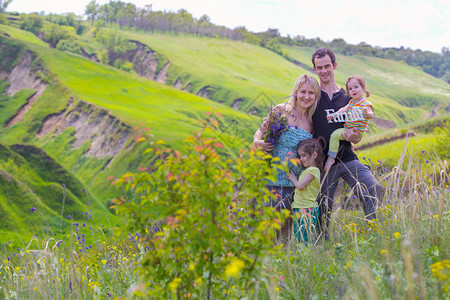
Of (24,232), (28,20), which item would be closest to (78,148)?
(24,232)

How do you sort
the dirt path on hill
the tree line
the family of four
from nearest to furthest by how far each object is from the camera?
the family of four < the dirt path on hill < the tree line

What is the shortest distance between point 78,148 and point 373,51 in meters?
147

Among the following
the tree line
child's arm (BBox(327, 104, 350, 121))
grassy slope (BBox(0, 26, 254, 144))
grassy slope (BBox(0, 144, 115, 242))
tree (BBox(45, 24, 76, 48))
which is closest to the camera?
child's arm (BBox(327, 104, 350, 121))

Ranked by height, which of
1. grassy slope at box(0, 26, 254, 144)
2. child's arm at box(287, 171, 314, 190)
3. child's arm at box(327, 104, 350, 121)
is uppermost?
child's arm at box(327, 104, 350, 121)

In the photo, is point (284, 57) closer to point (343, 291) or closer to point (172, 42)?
point (172, 42)

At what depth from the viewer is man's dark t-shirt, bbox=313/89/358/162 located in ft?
17.6

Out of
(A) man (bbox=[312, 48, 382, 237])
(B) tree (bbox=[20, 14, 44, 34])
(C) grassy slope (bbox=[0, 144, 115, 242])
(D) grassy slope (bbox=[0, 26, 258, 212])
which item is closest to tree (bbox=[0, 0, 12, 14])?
(B) tree (bbox=[20, 14, 44, 34])

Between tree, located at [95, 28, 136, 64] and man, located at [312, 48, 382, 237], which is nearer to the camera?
man, located at [312, 48, 382, 237]

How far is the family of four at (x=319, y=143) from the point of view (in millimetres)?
4973

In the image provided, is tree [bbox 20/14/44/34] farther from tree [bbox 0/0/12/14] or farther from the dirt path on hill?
the dirt path on hill

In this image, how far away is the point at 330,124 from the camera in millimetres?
5340

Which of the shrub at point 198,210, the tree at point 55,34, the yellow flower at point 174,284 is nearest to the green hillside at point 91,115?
the shrub at point 198,210

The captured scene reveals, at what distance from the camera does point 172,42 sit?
10200 cm

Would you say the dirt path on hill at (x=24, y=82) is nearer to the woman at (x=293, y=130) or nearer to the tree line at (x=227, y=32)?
the woman at (x=293, y=130)
